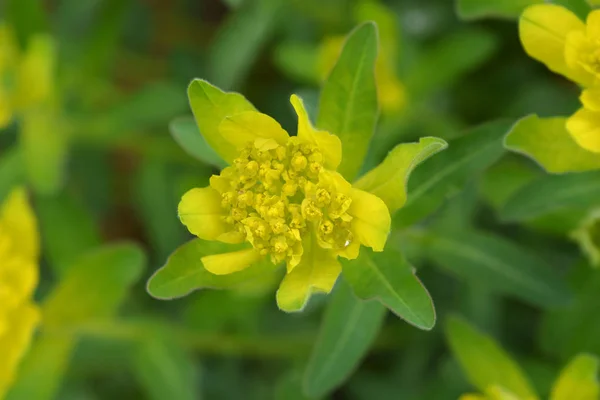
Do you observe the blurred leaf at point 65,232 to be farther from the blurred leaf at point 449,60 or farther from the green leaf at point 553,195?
the green leaf at point 553,195

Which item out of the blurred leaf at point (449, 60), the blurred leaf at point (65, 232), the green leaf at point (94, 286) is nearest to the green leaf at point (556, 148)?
the blurred leaf at point (449, 60)

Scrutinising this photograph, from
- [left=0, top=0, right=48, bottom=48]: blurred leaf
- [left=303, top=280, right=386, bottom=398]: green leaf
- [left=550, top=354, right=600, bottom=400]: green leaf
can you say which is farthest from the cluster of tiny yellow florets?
[left=0, top=0, right=48, bottom=48]: blurred leaf

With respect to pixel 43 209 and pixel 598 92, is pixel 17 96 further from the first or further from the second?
pixel 598 92

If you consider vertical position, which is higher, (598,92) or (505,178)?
(598,92)

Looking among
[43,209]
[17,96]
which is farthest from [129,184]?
[17,96]

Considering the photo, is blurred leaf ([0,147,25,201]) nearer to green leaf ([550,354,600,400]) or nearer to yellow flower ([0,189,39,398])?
yellow flower ([0,189,39,398])
